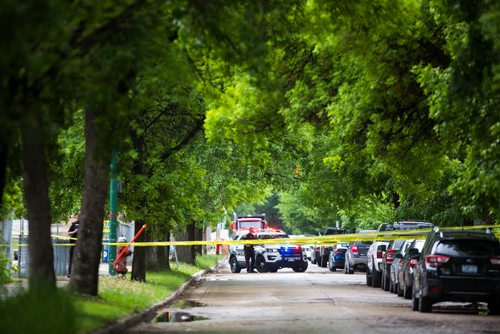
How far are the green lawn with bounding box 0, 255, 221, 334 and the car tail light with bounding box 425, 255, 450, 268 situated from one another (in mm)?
5626

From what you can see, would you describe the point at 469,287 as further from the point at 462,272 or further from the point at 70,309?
the point at 70,309

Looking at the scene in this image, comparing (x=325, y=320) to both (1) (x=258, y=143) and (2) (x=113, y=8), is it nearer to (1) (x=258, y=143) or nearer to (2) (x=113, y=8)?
(2) (x=113, y=8)

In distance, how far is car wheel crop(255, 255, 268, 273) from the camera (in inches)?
1946

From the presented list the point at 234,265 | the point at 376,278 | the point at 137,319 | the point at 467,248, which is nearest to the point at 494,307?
the point at 467,248

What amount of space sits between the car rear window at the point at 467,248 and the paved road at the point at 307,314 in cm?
124

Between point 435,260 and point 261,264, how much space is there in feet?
93.0

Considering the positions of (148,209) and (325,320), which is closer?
(325,320)

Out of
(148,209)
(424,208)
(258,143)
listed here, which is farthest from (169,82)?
(424,208)

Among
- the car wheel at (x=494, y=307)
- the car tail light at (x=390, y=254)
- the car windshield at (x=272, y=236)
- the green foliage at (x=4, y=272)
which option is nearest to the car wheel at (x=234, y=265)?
the car windshield at (x=272, y=236)

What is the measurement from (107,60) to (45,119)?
46.0 inches

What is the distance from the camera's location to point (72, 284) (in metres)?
20.1

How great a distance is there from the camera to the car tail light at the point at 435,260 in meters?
21.7

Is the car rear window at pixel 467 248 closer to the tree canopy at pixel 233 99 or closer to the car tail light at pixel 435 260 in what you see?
the car tail light at pixel 435 260

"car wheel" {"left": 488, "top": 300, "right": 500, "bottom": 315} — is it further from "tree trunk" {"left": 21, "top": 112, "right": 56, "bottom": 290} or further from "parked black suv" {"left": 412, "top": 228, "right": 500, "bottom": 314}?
"tree trunk" {"left": 21, "top": 112, "right": 56, "bottom": 290}
